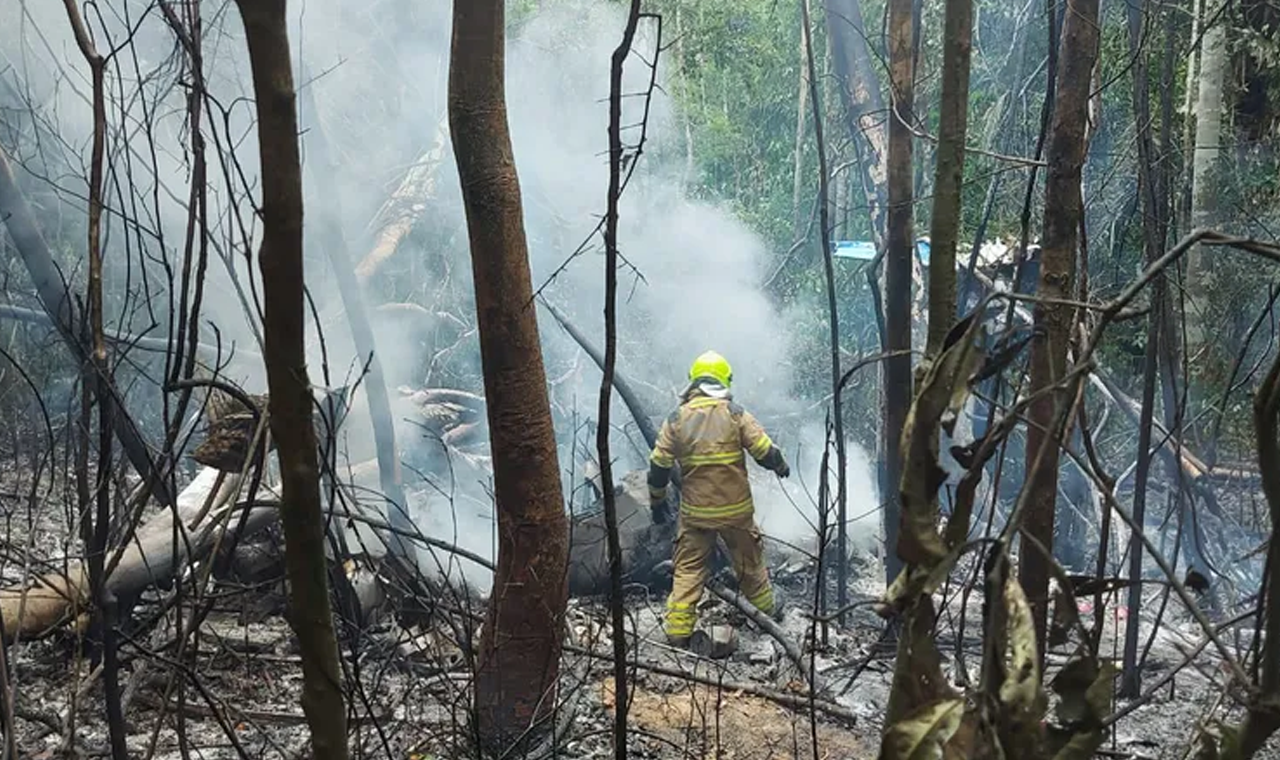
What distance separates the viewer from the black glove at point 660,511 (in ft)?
23.0

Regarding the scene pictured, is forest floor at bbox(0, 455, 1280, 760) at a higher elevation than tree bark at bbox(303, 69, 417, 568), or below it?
below

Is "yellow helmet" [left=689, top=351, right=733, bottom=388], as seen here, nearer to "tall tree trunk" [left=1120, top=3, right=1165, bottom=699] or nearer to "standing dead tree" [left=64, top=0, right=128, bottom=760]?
"tall tree trunk" [left=1120, top=3, right=1165, bottom=699]

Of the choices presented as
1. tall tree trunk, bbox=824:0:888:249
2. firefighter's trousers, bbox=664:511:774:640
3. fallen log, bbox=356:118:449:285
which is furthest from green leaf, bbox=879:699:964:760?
fallen log, bbox=356:118:449:285

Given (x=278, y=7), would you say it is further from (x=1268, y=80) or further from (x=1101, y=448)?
(x=1268, y=80)

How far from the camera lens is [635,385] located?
37.4ft

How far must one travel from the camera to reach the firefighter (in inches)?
261

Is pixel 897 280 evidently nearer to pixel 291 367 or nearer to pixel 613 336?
pixel 613 336

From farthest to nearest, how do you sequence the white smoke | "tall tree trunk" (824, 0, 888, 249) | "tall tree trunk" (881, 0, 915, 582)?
the white smoke < "tall tree trunk" (824, 0, 888, 249) < "tall tree trunk" (881, 0, 915, 582)

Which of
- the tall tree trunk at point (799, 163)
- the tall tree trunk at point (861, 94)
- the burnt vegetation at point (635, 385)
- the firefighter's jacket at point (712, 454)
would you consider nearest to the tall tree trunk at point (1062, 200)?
the burnt vegetation at point (635, 385)

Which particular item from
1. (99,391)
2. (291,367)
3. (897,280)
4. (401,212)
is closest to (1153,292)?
(897,280)

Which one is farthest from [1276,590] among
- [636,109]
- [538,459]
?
[636,109]

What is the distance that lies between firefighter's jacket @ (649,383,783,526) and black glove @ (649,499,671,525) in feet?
0.96

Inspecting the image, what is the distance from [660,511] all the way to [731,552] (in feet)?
2.11

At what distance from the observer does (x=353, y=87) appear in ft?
53.2
